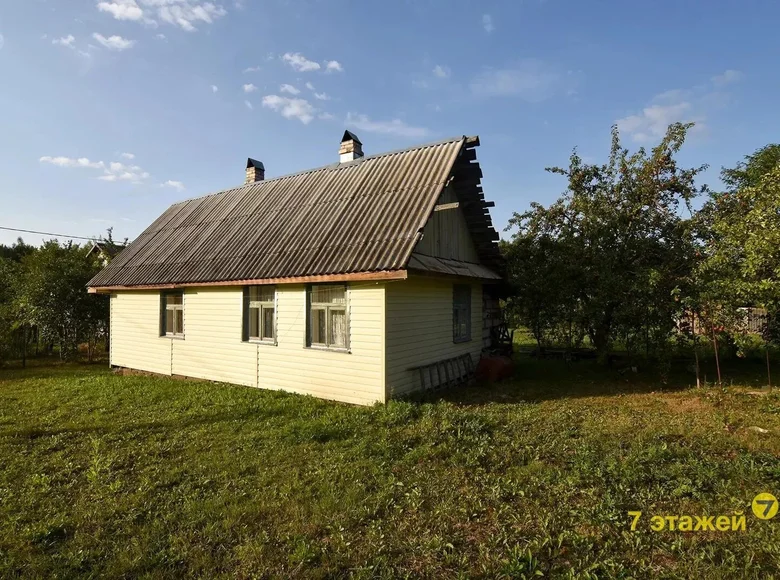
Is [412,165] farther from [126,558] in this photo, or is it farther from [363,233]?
[126,558]

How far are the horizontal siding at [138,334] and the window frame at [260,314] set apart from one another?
3360 mm

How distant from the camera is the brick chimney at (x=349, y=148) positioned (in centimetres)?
1370

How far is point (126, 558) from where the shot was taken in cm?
355

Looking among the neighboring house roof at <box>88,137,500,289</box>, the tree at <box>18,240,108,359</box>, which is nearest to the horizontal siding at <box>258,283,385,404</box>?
the neighboring house roof at <box>88,137,500,289</box>

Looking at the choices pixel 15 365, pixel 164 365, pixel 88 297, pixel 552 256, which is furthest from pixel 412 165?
pixel 15 365

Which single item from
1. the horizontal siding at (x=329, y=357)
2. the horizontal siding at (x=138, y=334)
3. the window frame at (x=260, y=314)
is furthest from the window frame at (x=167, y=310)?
the horizontal siding at (x=329, y=357)

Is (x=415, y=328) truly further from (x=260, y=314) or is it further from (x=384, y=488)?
(x=384, y=488)

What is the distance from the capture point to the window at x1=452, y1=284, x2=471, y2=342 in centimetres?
1103

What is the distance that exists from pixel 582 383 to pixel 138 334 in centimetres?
1307

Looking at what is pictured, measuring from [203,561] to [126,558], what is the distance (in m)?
0.68

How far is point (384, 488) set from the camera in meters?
4.77

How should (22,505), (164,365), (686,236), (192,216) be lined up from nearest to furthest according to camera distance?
(22,505) < (686,236) < (164,365) < (192,216)

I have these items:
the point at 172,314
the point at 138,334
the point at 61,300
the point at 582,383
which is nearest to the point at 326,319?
the point at 172,314

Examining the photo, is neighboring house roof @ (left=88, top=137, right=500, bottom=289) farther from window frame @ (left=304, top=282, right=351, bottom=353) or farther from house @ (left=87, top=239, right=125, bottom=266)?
house @ (left=87, top=239, right=125, bottom=266)
